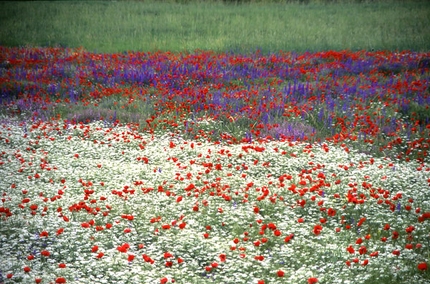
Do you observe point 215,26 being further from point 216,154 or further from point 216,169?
point 216,169

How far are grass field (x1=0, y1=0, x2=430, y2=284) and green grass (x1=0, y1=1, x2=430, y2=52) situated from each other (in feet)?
0.57

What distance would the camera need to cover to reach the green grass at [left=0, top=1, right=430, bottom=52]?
65.0ft

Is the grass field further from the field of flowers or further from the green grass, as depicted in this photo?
the green grass

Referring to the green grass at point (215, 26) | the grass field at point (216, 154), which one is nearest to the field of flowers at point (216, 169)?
the grass field at point (216, 154)

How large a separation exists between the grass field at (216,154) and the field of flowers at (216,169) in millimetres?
43

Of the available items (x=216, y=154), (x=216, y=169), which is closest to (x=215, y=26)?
(x=216, y=154)

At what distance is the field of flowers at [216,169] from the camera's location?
5469 millimetres

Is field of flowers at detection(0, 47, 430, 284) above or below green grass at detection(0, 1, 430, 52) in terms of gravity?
below

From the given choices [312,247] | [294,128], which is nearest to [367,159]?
[294,128]

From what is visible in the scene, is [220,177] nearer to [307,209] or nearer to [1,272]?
[307,209]

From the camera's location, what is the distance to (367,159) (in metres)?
8.84

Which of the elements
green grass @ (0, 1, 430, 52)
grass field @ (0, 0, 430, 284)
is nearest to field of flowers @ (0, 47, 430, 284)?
grass field @ (0, 0, 430, 284)

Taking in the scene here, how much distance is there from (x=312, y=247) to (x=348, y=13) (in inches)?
914

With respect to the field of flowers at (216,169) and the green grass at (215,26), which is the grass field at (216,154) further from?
the green grass at (215,26)
